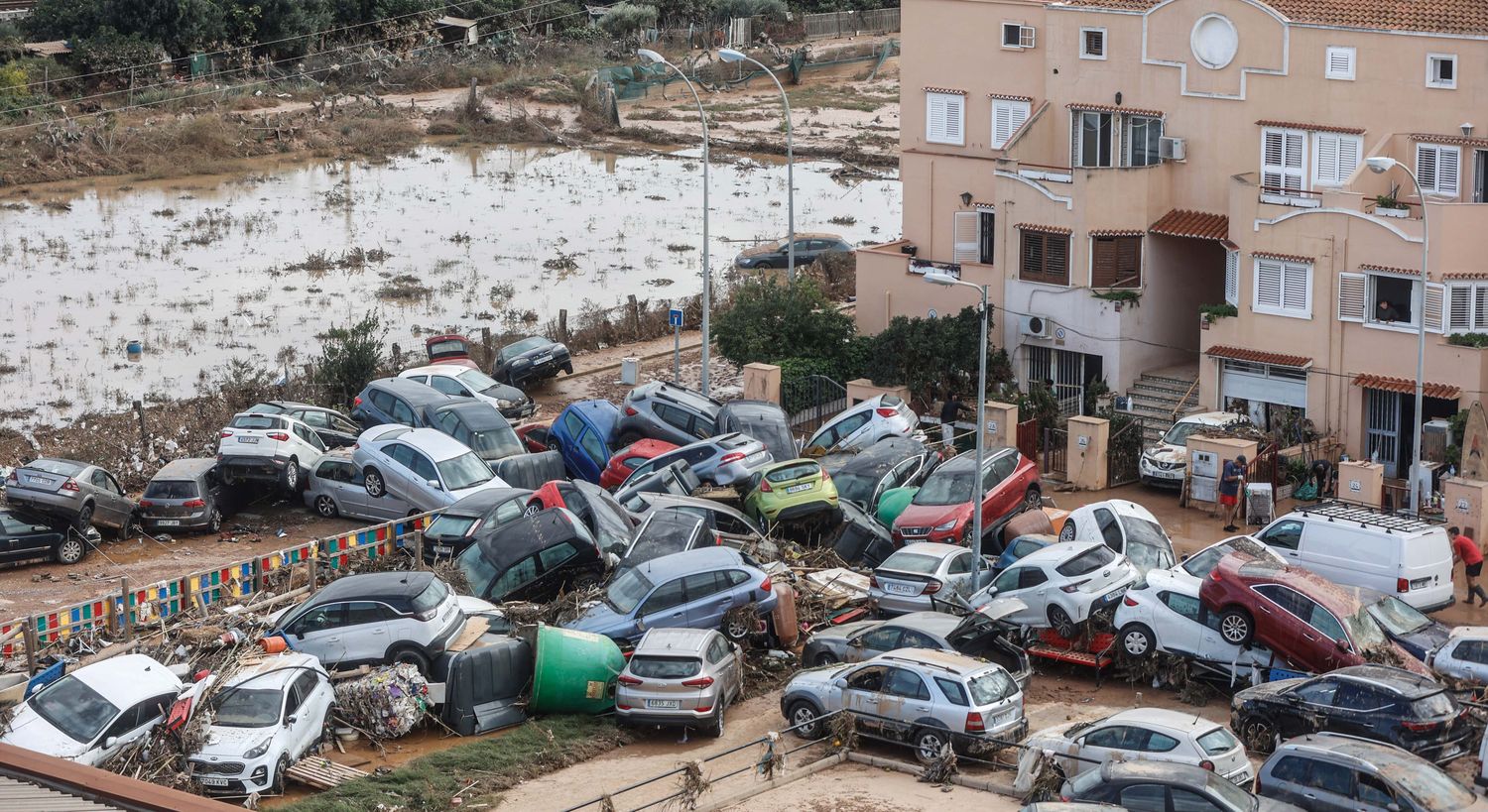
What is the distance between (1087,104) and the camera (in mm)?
41469

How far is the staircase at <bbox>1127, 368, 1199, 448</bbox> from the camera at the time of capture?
37.2 m

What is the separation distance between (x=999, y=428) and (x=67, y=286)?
98.2ft

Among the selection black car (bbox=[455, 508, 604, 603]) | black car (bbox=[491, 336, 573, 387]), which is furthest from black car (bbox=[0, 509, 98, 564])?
black car (bbox=[491, 336, 573, 387])

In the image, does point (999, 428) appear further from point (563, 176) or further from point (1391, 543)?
point (563, 176)

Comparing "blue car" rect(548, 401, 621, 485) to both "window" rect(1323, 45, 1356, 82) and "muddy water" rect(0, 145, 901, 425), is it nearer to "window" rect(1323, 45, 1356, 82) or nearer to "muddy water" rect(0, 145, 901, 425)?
"muddy water" rect(0, 145, 901, 425)

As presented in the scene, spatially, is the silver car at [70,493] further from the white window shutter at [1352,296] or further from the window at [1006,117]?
the white window shutter at [1352,296]

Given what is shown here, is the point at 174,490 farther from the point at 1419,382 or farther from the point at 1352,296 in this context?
the point at 1352,296

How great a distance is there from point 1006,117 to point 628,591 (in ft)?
67.7

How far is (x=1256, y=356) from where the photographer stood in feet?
119

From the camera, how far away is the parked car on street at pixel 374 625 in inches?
968

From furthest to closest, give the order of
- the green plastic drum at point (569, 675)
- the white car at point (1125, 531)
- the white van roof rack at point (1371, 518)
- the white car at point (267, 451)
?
the white car at point (267, 451) → the white car at point (1125, 531) → the white van roof rack at point (1371, 518) → the green plastic drum at point (569, 675)

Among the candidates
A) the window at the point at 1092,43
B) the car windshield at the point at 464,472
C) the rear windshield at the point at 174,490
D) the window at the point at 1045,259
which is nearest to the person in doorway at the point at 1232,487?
the window at the point at 1045,259

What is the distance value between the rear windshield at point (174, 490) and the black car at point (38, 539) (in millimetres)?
1333

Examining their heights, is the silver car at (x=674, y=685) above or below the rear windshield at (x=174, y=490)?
below
